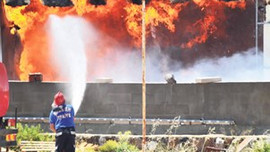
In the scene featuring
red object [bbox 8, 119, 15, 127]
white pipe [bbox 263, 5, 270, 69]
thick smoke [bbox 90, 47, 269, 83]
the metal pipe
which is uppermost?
white pipe [bbox 263, 5, 270, 69]

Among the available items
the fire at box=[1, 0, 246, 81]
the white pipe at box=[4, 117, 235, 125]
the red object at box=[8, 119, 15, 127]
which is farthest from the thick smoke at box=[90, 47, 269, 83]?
the red object at box=[8, 119, 15, 127]

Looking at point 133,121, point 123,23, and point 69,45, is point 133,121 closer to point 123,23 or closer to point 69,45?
point 123,23

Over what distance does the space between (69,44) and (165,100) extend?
8.24 m

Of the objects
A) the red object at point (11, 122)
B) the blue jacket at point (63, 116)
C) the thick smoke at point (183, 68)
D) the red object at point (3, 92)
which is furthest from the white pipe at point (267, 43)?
the red object at point (3, 92)

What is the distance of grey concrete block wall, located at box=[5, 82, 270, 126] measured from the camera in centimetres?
1508

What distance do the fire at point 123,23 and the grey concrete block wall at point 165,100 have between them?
19.4 feet

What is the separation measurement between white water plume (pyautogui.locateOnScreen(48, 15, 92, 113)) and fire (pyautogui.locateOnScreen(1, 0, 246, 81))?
0.27 metres

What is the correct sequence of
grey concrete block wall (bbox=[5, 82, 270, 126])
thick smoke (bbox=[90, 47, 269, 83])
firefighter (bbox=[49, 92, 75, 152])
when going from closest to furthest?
1. firefighter (bbox=[49, 92, 75, 152])
2. grey concrete block wall (bbox=[5, 82, 270, 126])
3. thick smoke (bbox=[90, 47, 269, 83])

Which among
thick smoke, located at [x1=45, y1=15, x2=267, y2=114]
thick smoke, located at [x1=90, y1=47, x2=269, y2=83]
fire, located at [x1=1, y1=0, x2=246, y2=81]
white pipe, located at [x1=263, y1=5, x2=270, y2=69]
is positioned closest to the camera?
white pipe, located at [x1=263, y1=5, x2=270, y2=69]

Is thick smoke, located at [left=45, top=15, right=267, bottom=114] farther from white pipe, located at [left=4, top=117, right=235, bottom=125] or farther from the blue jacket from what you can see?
the blue jacket

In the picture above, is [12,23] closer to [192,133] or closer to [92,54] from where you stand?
[92,54]

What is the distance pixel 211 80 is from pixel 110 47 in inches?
297

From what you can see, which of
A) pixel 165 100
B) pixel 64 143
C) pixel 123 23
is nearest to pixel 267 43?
pixel 123 23

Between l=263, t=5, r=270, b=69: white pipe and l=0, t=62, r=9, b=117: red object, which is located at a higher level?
l=263, t=5, r=270, b=69: white pipe
